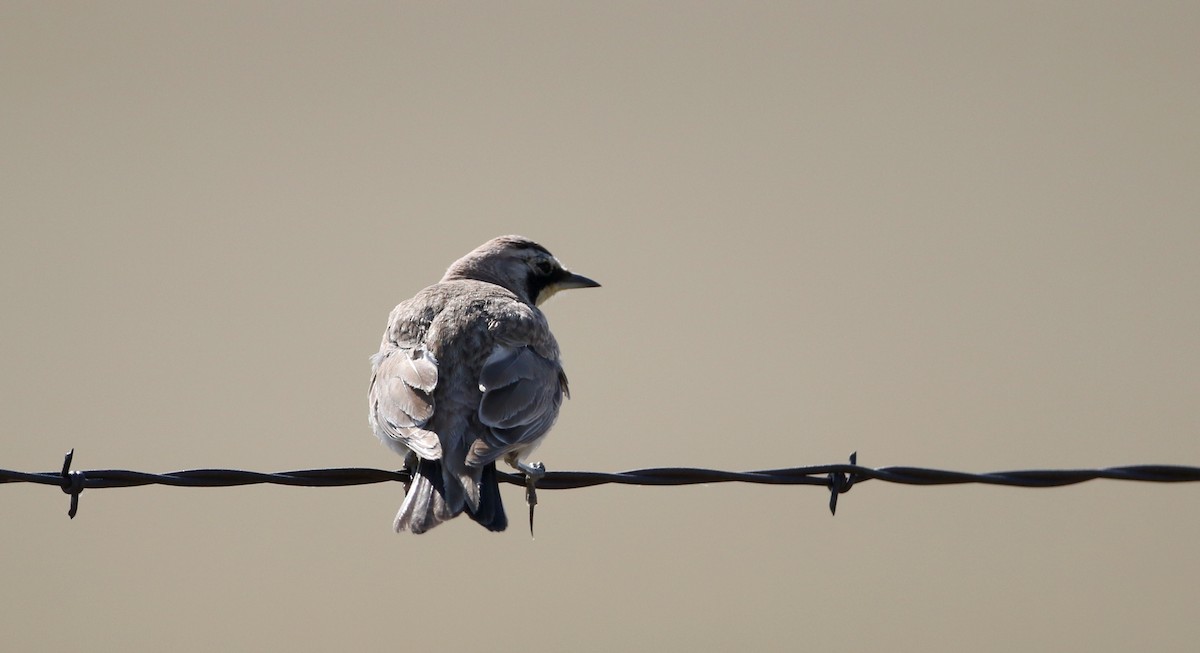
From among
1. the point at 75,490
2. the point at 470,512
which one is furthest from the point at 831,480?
the point at 75,490

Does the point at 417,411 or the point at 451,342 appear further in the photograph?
the point at 451,342

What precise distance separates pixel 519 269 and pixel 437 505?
396 cm

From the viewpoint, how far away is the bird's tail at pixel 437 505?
18.2 ft

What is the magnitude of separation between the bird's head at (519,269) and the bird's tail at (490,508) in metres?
3.46

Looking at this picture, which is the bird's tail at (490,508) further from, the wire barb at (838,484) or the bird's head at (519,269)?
the bird's head at (519,269)

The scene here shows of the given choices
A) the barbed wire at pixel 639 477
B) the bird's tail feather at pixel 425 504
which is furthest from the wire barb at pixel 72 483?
the bird's tail feather at pixel 425 504

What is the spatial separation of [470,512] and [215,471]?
3.67 ft

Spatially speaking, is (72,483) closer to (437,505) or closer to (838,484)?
(437,505)

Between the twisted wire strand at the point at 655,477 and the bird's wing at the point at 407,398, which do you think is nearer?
the twisted wire strand at the point at 655,477

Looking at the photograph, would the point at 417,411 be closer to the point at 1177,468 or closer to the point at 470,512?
the point at 470,512

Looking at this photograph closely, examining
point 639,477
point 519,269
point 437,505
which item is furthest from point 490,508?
point 519,269

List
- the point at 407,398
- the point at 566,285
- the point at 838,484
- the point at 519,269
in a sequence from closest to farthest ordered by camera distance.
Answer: the point at 838,484
the point at 407,398
the point at 519,269
the point at 566,285

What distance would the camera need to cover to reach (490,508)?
5.62m

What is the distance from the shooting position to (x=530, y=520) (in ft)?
18.1
